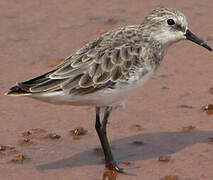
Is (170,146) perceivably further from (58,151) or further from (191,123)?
(58,151)

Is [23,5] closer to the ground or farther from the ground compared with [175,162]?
farther from the ground

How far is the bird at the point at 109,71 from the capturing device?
1061 cm

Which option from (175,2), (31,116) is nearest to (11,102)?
(31,116)

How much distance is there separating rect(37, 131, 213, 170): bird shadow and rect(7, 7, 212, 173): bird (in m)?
0.40

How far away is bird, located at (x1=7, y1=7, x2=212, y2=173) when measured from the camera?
1061 centimetres

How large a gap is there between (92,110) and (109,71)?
1994 mm

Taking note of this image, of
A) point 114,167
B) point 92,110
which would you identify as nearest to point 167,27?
point 114,167

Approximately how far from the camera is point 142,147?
11.7 metres

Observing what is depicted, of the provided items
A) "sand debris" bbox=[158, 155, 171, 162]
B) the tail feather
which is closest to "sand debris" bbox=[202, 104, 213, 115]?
"sand debris" bbox=[158, 155, 171, 162]

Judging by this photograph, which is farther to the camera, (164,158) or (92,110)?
(92,110)

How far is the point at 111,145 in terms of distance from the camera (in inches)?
461

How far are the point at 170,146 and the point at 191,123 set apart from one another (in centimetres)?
71

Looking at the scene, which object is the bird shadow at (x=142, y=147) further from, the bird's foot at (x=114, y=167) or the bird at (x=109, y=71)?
the bird at (x=109, y=71)

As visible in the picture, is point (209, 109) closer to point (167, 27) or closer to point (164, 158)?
point (164, 158)
